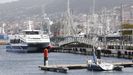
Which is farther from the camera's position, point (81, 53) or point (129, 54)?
point (81, 53)

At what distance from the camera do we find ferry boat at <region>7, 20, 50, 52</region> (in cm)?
12781

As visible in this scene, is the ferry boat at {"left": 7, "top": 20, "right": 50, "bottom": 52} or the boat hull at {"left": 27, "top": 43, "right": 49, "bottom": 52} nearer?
the ferry boat at {"left": 7, "top": 20, "right": 50, "bottom": 52}

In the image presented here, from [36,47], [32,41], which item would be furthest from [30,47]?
[32,41]

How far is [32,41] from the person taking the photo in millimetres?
127750

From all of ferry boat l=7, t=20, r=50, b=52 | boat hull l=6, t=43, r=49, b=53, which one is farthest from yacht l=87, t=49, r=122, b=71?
boat hull l=6, t=43, r=49, b=53

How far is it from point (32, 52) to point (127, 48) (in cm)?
3483

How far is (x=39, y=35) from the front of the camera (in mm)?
129750

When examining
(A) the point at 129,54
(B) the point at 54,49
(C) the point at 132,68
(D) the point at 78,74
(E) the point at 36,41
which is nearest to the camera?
(D) the point at 78,74

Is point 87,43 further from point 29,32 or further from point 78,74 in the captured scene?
point 78,74

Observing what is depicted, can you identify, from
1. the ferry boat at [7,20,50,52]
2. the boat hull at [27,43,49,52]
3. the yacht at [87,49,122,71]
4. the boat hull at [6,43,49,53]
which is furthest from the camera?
the boat hull at [6,43,49,53]

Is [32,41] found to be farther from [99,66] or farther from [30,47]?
[99,66]

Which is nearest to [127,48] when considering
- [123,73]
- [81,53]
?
[81,53]

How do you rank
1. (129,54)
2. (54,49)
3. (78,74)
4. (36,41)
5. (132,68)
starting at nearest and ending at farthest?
(78,74) → (132,68) → (129,54) → (36,41) → (54,49)

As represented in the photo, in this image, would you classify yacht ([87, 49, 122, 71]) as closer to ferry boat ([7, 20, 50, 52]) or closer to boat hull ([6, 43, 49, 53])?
ferry boat ([7, 20, 50, 52])
